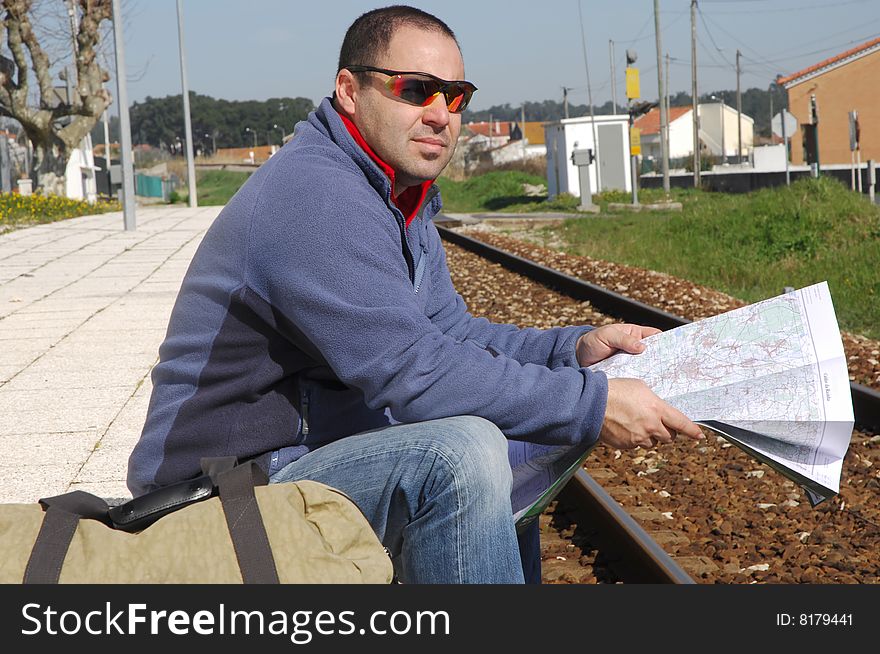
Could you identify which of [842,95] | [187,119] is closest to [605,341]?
[187,119]

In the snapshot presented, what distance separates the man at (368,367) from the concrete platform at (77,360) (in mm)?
2057

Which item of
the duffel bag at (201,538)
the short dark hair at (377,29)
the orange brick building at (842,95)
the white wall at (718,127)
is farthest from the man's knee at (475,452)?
the white wall at (718,127)

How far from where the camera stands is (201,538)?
6.08 ft

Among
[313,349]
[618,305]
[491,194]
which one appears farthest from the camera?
[491,194]

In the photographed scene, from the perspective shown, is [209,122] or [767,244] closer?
[767,244]

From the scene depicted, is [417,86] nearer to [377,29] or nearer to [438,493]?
[377,29]

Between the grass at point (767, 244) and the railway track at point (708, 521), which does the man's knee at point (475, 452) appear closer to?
the railway track at point (708, 521)

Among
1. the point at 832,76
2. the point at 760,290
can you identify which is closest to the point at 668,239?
the point at 760,290

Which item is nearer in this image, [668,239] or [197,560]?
[197,560]

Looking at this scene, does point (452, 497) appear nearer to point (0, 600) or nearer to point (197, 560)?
point (197, 560)

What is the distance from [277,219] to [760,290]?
9.77 meters

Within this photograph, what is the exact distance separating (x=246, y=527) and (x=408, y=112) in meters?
1.13

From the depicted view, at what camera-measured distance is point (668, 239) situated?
56.2 ft

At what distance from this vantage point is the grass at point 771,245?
10.9m
